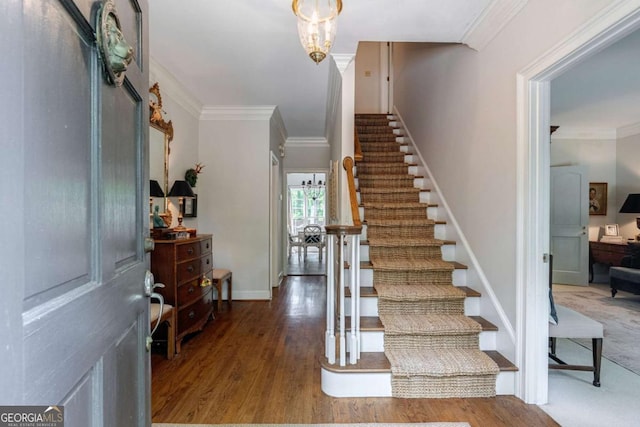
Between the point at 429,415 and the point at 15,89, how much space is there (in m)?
2.23

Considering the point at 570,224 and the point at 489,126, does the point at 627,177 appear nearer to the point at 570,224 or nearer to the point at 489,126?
the point at 570,224

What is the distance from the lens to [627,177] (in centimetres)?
512

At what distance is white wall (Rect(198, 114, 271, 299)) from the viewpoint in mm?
4266

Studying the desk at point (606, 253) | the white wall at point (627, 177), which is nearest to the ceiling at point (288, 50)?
→ the white wall at point (627, 177)

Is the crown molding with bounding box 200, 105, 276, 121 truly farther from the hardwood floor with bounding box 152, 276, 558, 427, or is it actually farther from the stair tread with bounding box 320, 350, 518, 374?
the stair tread with bounding box 320, 350, 518, 374

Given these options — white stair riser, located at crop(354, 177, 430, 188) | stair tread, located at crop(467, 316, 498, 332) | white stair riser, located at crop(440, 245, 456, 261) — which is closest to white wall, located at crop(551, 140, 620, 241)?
white stair riser, located at crop(354, 177, 430, 188)

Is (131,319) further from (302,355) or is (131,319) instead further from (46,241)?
(302,355)

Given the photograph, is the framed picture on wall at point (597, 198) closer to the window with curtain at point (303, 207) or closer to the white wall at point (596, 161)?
the white wall at point (596, 161)

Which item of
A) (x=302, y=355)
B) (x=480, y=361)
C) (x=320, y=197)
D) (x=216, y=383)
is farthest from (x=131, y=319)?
(x=320, y=197)

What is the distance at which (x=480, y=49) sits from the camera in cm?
246

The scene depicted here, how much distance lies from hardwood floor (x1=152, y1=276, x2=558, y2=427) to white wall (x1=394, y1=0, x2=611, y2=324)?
698mm

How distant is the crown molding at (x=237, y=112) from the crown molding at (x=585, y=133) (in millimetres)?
4876

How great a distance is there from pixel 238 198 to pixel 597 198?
6.02 meters

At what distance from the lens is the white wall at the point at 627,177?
16.4 ft
